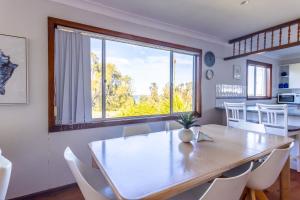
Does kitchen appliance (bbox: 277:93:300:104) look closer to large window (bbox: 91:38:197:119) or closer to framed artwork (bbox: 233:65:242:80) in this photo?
framed artwork (bbox: 233:65:242:80)

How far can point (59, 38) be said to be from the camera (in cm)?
214

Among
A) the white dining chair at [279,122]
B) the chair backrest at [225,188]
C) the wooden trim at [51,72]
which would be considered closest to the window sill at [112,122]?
the wooden trim at [51,72]

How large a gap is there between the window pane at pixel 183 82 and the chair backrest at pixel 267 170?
210cm

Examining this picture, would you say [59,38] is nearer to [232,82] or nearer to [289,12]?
[289,12]

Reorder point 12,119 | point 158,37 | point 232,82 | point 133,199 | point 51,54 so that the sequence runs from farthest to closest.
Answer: point 232,82 → point 158,37 → point 51,54 → point 12,119 → point 133,199

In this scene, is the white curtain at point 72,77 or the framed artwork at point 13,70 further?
the white curtain at point 72,77

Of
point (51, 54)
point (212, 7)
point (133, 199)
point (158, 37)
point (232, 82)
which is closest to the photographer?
point (133, 199)

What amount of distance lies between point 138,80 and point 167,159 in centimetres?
187

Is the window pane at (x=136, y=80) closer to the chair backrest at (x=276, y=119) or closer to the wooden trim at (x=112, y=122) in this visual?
the wooden trim at (x=112, y=122)

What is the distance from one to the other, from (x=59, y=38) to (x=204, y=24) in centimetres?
222

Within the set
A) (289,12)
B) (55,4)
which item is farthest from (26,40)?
(289,12)

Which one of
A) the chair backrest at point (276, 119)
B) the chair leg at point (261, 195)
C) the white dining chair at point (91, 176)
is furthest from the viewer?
the chair backrest at point (276, 119)

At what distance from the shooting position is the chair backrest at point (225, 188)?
0.85 meters

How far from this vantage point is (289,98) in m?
5.21
